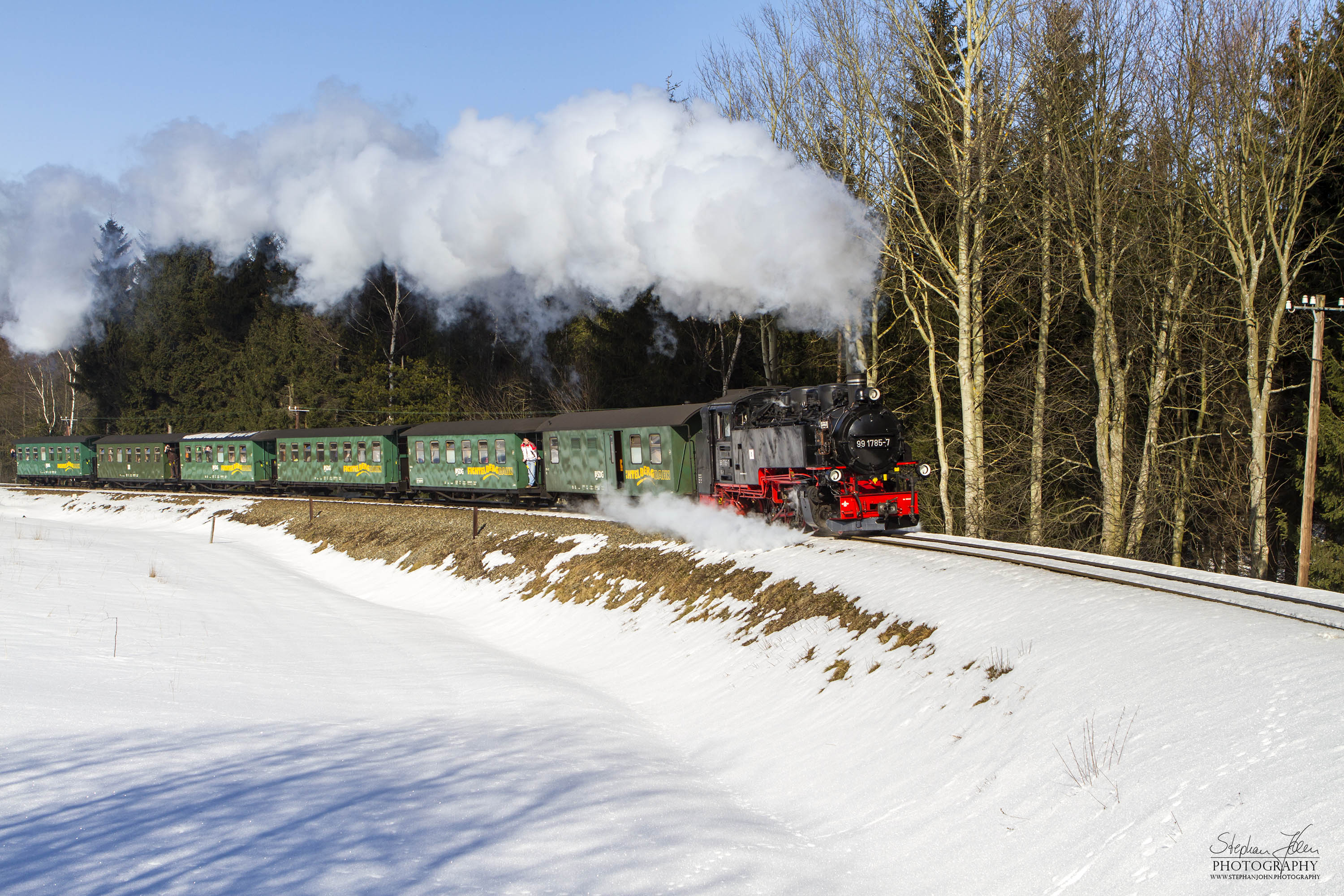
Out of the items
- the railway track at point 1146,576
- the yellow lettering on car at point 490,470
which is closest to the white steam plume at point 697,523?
the railway track at point 1146,576

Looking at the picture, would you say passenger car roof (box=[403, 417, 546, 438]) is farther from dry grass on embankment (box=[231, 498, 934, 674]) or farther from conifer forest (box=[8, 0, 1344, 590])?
conifer forest (box=[8, 0, 1344, 590])

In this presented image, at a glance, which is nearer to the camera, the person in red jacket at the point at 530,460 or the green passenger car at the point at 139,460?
the person in red jacket at the point at 530,460

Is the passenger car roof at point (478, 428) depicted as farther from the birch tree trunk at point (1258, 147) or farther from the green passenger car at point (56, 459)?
the green passenger car at point (56, 459)

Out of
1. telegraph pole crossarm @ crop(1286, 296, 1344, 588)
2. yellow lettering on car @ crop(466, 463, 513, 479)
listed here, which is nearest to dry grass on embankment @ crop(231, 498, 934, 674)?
yellow lettering on car @ crop(466, 463, 513, 479)

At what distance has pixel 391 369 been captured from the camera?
1914 inches

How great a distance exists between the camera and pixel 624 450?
24.4 m

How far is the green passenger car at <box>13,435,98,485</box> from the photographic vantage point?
53969mm

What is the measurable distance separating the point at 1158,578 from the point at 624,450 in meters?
14.9

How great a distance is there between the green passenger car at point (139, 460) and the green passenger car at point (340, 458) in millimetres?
8114

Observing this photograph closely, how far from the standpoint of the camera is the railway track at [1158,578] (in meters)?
9.32

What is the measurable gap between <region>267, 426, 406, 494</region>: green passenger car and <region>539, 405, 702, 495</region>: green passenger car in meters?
8.88

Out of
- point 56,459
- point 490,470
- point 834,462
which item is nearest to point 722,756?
point 834,462

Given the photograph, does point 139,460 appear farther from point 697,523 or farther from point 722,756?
point 722,756

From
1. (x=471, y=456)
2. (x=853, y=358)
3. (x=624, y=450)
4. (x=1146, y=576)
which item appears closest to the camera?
(x=1146, y=576)
